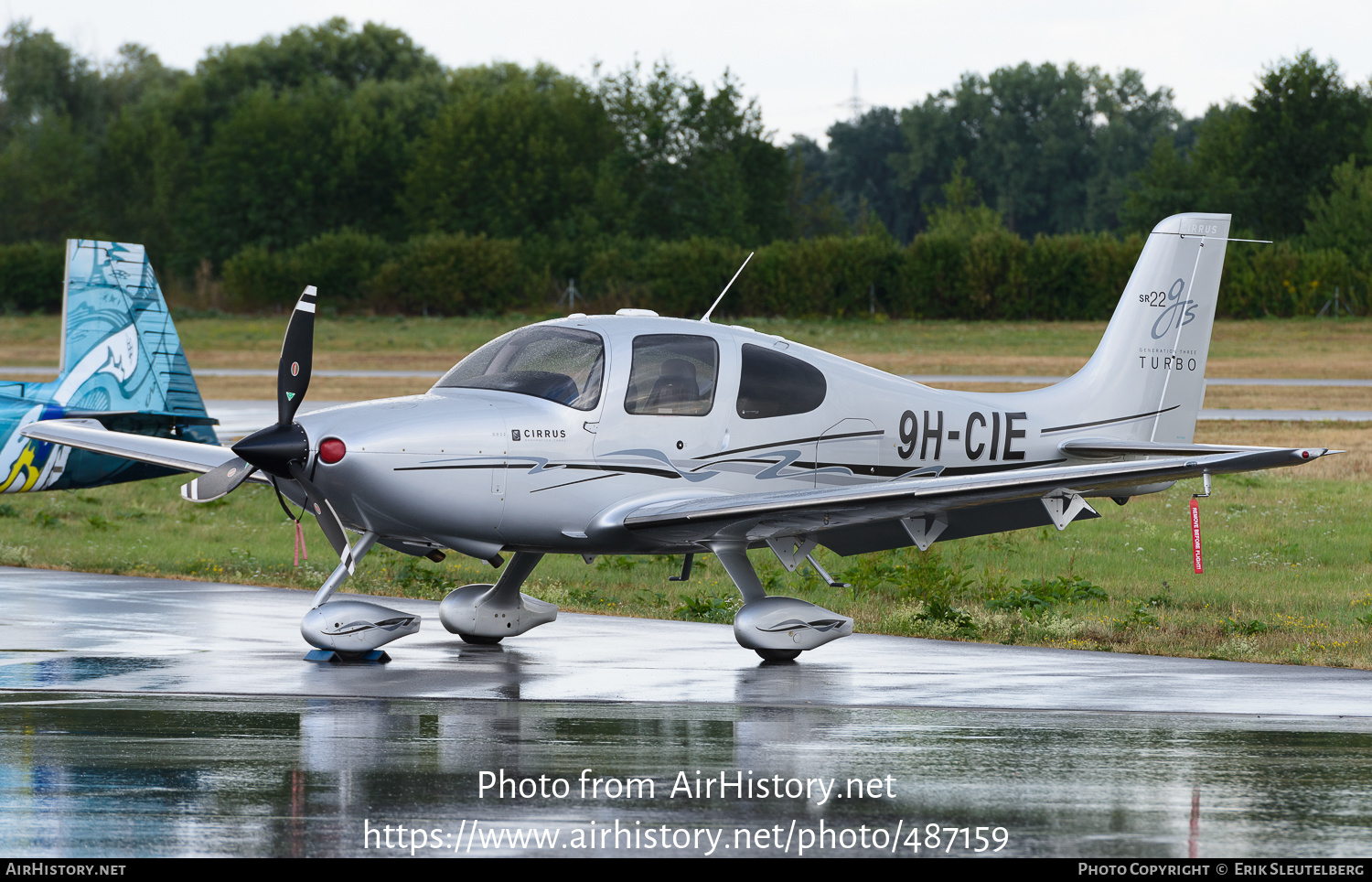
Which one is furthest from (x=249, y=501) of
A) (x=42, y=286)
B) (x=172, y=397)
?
(x=42, y=286)

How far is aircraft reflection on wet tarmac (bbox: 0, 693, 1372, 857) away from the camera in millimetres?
5754

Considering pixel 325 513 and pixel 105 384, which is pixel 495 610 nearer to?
pixel 325 513

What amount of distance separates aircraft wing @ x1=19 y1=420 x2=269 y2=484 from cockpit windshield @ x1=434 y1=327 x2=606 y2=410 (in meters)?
2.40

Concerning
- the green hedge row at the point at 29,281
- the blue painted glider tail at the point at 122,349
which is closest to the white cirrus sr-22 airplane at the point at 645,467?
the blue painted glider tail at the point at 122,349

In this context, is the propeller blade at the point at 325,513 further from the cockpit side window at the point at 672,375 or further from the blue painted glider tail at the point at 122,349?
the blue painted glider tail at the point at 122,349

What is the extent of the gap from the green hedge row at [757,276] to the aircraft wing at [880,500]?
164 ft

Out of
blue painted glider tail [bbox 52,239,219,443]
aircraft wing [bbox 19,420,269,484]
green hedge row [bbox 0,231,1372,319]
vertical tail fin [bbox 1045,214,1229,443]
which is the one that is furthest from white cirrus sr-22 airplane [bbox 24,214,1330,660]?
green hedge row [bbox 0,231,1372,319]

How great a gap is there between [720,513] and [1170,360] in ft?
17.6

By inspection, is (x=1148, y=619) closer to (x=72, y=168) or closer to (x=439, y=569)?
(x=439, y=569)

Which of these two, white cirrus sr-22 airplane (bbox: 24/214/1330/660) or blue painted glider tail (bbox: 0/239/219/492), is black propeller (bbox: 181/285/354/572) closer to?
white cirrus sr-22 airplane (bbox: 24/214/1330/660)

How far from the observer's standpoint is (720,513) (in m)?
9.83

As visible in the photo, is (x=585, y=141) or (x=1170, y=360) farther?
(x=585, y=141)

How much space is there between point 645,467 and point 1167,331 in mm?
5395

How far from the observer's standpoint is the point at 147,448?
12.5m
